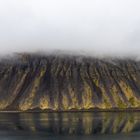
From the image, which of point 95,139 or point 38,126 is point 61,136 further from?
point 38,126

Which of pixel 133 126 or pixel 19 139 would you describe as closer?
pixel 19 139

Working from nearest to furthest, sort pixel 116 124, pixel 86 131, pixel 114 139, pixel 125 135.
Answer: pixel 114 139, pixel 125 135, pixel 86 131, pixel 116 124

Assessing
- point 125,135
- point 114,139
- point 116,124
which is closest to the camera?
point 114,139

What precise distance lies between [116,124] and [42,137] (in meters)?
39.6

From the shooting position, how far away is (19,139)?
12850 centimetres

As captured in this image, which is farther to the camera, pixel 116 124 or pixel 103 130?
pixel 116 124

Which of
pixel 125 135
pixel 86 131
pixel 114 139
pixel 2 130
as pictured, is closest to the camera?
pixel 114 139

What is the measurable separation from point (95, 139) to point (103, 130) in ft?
63.7

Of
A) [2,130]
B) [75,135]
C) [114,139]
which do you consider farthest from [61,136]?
[2,130]

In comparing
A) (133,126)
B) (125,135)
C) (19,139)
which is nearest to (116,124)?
(133,126)

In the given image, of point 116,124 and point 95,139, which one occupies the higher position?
point 95,139

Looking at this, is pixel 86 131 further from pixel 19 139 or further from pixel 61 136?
pixel 19 139

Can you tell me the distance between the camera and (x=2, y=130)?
153500mm

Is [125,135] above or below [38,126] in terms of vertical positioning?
above
